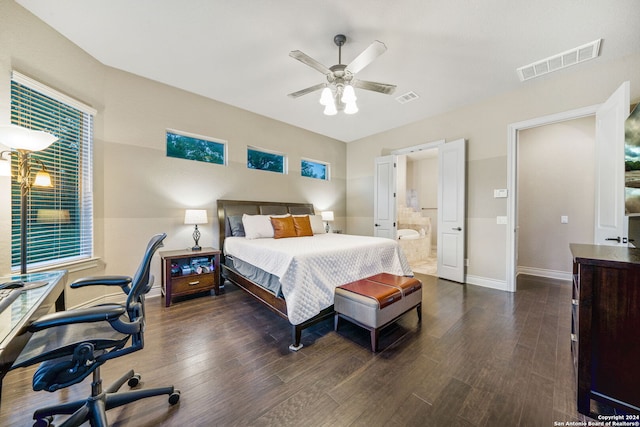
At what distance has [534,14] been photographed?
83.4 inches

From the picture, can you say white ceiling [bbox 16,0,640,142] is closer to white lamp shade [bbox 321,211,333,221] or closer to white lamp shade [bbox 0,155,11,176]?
white lamp shade [bbox 0,155,11,176]

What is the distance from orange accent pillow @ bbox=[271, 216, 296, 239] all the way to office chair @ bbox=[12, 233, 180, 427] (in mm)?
2183


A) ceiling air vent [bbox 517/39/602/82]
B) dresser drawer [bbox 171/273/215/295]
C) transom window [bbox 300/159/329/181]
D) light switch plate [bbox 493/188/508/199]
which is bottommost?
dresser drawer [bbox 171/273/215/295]

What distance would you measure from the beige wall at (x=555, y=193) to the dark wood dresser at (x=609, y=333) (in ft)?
10.0

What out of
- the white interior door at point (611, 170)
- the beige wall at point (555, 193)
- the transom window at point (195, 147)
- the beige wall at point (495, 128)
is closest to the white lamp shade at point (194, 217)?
the transom window at point (195, 147)

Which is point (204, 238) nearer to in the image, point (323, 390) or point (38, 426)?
point (38, 426)

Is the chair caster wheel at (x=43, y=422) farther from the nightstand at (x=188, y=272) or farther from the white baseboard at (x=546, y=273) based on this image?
the white baseboard at (x=546, y=273)

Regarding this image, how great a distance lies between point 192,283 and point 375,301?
8.04 ft

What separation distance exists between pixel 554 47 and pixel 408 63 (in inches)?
58.4

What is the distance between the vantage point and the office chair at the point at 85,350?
102 cm

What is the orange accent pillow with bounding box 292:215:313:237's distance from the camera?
3.84 meters

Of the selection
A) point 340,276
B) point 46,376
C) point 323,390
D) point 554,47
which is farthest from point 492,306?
point 46,376

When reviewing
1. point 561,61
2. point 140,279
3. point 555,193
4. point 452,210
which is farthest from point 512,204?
point 140,279

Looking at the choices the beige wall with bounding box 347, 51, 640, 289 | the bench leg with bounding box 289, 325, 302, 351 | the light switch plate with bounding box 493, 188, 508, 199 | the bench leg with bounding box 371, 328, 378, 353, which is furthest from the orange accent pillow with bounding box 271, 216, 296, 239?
the light switch plate with bounding box 493, 188, 508, 199
